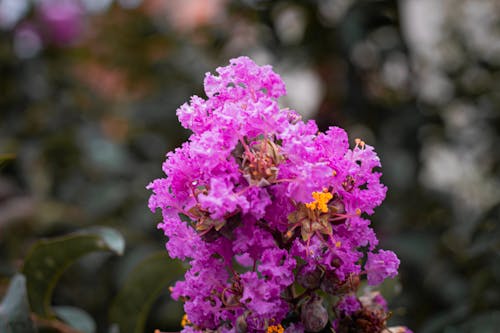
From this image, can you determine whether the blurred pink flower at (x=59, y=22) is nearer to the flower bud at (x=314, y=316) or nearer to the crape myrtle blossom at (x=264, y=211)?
the crape myrtle blossom at (x=264, y=211)

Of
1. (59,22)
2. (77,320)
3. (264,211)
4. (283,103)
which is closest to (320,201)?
(264,211)

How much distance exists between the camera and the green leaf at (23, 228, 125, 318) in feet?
2.80

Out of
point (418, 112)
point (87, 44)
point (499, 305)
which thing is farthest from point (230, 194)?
point (87, 44)

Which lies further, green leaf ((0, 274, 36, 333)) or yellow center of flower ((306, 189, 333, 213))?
green leaf ((0, 274, 36, 333))

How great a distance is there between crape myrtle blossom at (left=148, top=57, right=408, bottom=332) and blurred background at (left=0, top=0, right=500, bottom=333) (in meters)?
0.60

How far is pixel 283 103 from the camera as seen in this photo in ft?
5.81

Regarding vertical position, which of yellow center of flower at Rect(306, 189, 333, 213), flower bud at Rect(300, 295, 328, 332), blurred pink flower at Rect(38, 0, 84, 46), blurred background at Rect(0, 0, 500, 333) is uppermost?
blurred pink flower at Rect(38, 0, 84, 46)

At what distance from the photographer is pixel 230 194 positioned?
0.58m

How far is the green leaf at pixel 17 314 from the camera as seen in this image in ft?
2.59

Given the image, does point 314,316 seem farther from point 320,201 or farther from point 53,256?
point 53,256

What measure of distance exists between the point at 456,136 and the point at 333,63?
46 centimetres

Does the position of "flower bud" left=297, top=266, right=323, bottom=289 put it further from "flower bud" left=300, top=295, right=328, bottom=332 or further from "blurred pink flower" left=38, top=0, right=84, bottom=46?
"blurred pink flower" left=38, top=0, right=84, bottom=46

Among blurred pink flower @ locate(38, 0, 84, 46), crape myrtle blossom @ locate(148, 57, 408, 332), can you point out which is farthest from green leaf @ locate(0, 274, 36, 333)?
blurred pink flower @ locate(38, 0, 84, 46)

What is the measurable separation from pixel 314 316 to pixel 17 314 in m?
0.43
